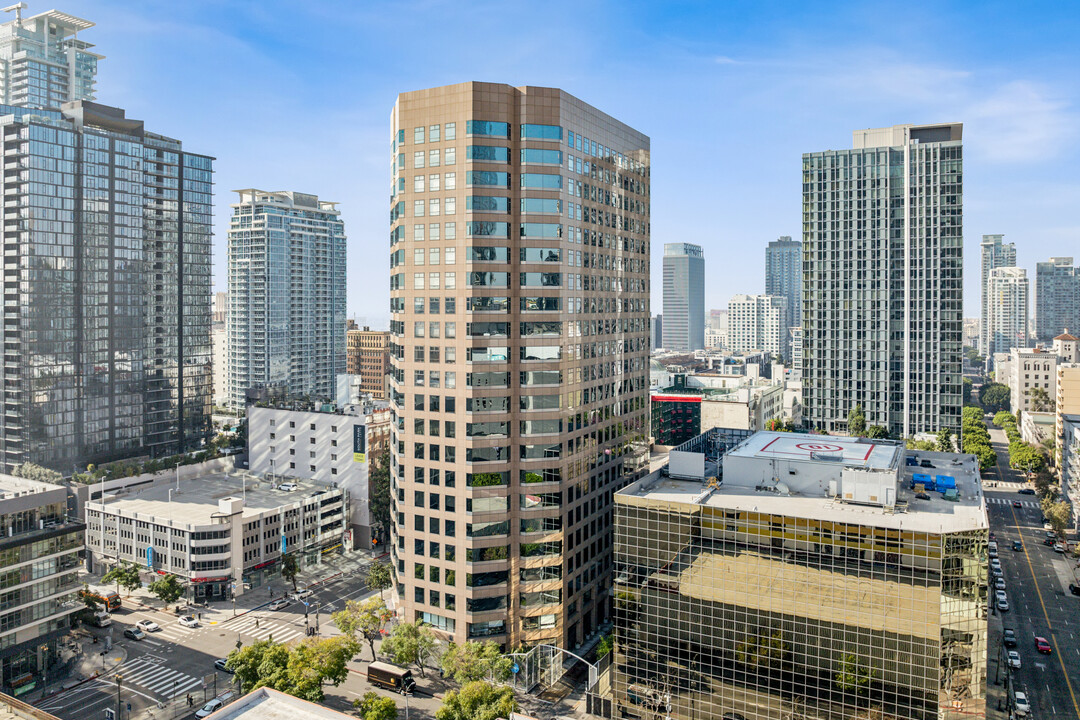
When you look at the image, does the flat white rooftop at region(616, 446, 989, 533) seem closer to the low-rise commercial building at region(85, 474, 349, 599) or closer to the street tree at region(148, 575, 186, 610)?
the low-rise commercial building at region(85, 474, 349, 599)

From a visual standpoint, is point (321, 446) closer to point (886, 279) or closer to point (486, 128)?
point (486, 128)

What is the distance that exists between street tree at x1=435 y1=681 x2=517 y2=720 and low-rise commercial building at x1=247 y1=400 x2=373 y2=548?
6904 centimetres

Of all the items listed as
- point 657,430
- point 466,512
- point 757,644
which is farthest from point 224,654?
point 657,430

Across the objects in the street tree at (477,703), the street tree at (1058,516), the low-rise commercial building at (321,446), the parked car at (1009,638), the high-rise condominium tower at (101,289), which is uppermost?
the high-rise condominium tower at (101,289)

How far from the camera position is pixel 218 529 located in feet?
367

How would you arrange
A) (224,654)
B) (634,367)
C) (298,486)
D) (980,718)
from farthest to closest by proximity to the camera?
1. (298,486)
2. (634,367)
3. (224,654)
4. (980,718)

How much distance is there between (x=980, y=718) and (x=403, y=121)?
85.0 m

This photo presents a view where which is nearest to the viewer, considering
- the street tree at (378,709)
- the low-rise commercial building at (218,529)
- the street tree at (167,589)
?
the street tree at (378,709)

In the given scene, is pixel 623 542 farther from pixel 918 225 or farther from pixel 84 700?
pixel 918 225

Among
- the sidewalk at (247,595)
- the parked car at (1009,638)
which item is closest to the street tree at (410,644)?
the sidewalk at (247,595)

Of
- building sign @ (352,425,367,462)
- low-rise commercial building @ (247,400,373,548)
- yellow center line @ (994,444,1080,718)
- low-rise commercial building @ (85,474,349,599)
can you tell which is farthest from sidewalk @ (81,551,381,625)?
yellow center line @ (994,444,1080,718)

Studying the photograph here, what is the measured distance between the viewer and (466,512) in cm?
8300

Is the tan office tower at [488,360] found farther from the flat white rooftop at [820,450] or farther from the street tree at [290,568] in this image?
the street tree at [290,568]

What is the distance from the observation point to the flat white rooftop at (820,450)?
78438 mm
